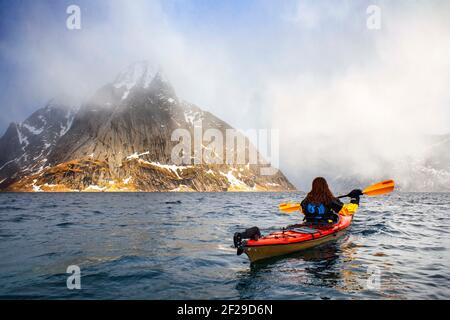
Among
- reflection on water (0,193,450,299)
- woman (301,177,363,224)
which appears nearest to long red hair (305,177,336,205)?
woman (301,177,363,224)

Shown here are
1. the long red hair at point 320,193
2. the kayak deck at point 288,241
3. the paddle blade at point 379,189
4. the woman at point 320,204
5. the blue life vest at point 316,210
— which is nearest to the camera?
the kayak deck at point 288,241

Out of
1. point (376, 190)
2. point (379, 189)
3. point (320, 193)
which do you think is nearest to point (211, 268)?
point (320, 193)

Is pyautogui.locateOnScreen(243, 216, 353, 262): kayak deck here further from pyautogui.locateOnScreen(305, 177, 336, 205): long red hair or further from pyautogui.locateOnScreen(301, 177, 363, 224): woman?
pyautogui.locateOnScreen(305, 177, 336, 205): long red hair

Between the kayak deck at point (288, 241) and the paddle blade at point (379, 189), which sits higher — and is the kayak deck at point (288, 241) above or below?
below

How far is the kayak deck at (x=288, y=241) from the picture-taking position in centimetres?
1060

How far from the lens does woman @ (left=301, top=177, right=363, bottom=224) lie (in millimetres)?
12914

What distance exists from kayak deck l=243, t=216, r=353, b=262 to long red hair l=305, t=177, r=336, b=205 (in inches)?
50.9

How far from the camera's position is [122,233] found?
18.3m

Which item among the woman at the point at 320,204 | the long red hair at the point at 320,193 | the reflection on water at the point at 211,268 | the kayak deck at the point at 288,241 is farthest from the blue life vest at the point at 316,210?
the reflection on water at the point at 211,268

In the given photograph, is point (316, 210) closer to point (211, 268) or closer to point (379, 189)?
point (379, 189)

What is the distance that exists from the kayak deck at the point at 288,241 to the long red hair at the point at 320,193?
4.24 ft

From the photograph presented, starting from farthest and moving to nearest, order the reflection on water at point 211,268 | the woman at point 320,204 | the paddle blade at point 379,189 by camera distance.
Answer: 1. the paddle blade at point 379,189
2. the woman at point 320,204
3. the reflection on water at point 211,268

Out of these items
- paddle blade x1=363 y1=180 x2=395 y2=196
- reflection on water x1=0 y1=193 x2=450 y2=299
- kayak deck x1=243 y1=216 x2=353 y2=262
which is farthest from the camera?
paddle blade x1=363 y1=180 x2=395 y2=196

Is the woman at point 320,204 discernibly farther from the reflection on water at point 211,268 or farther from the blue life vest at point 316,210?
the reflection on water at point 211,268
